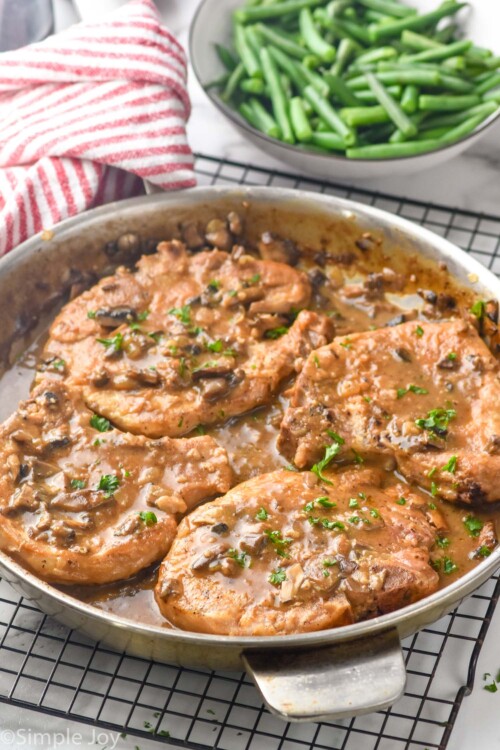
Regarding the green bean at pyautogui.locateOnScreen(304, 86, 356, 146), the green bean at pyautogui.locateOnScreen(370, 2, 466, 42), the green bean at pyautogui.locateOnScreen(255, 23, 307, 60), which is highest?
the green bean at pyautogui.locateOnScreen(370, 2, 466, 42)

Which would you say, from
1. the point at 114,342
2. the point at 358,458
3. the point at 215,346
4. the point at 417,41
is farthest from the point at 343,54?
the point at 358,458

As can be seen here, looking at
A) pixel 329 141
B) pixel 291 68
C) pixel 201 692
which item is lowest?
pixel 201 692

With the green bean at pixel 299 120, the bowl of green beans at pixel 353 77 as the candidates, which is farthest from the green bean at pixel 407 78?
the green bean at pixel 299 120

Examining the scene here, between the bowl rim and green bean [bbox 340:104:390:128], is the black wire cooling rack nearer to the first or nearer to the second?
the bowl rim

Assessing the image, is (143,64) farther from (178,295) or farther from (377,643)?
(377,643)

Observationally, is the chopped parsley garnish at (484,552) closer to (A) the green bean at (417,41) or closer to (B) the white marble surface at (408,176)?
(B) the white marble surface at (408,176)

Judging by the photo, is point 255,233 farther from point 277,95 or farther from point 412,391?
point 412,391

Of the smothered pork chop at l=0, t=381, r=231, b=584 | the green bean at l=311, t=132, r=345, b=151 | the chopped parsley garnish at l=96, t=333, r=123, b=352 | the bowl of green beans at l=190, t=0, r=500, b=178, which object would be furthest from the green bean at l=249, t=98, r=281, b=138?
the smothered pork chop at l=0, t=381, r=231, b=584
